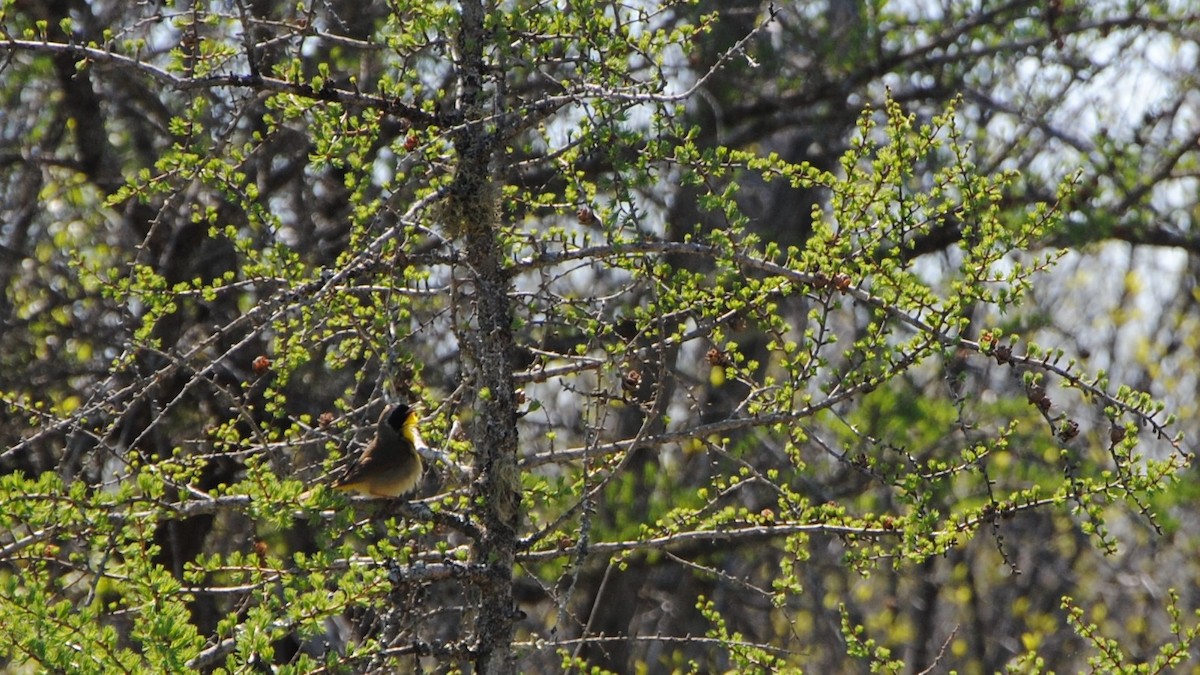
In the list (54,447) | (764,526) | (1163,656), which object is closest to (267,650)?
(764,526)

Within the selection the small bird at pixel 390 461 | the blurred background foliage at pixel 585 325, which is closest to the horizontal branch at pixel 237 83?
the blurred background foliage at pixel 585 325

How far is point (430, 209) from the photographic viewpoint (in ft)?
14.4

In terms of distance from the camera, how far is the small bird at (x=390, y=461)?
4.89 metres

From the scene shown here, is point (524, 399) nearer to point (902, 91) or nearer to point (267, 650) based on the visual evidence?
point (267, 650)

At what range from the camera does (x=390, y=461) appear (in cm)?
515

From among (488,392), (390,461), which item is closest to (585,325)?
(488,392)

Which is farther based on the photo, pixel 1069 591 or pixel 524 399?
pixel 1069 591

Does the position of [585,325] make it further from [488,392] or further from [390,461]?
[390,461]

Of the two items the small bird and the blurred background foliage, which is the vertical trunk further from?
the small bird

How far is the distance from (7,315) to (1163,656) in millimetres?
6271

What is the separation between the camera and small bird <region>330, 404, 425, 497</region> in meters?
4.89

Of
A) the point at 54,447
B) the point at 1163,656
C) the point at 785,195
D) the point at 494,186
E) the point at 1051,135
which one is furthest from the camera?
the point at 785,195

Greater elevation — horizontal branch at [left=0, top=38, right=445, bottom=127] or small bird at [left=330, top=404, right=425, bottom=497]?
horizontal branch at [left=0, top=38, right=445, bottom=127]

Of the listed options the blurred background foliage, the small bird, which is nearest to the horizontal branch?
the blurred background foliage
